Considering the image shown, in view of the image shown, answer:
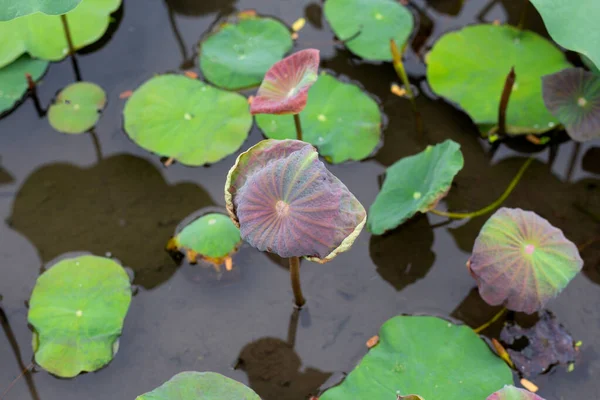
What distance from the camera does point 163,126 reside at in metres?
3.69

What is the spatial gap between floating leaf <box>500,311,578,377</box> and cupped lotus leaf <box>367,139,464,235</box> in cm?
82

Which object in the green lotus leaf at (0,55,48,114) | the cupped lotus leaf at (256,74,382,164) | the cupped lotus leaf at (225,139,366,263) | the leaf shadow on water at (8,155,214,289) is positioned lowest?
the leaf shadow on water at (8,155,214,289)

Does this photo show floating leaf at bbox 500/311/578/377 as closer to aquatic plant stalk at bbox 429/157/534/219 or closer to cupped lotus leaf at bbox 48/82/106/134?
aquatic plant stalk at bbox 429/157/534/219

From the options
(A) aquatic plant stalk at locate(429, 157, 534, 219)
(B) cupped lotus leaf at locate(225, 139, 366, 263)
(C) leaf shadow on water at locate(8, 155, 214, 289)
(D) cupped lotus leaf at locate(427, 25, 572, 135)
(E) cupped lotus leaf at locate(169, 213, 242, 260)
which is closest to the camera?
(B) cupped lotus leaf at locate(225, 139, 366, 263)

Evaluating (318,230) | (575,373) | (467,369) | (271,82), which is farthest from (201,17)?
(575,373)

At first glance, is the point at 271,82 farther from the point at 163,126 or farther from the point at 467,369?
the point at 467,369

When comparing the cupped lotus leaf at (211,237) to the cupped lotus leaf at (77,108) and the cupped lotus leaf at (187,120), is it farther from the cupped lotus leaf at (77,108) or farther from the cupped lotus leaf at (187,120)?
the cupped lotus leaf at (77,108)

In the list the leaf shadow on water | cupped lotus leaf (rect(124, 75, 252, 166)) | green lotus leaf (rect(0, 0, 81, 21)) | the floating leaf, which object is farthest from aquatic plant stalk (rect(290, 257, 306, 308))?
green lotus leaf (rect(0, 0, 81, 21))

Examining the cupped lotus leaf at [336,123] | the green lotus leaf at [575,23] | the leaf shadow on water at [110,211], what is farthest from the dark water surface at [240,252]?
the green lotus leaf at [575,23]

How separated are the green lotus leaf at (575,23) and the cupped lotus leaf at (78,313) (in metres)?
2.55

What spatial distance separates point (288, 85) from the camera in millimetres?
3113

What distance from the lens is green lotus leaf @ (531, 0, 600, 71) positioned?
309 centimetres

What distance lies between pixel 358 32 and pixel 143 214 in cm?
181

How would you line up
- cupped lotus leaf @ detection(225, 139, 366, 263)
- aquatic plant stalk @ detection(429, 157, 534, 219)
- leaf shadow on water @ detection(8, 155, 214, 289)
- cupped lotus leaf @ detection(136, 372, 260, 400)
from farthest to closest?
aquatic plant stalk @ detection(429, 157, 534, 219) → leaf shadow on water @ detection(8, 155, 214, 289) → cupped lotus leaf @ detection(136, 372, 260, 400) → cupped lotus leaf @ detection(225, 139, 366, 263)
